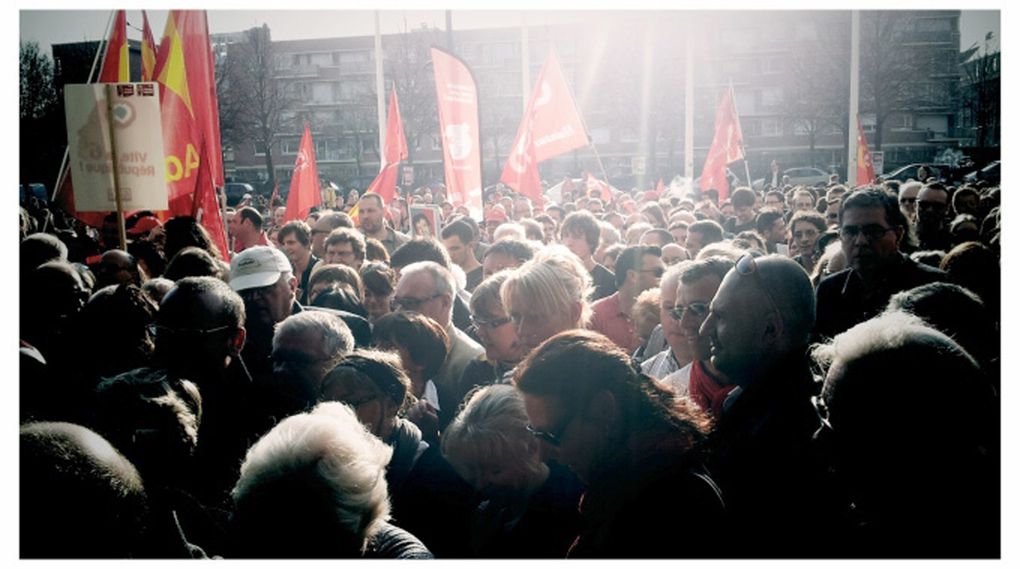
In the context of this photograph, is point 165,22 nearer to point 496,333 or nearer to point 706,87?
point 496,333

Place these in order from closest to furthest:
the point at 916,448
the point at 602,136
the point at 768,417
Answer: the point at 916,448
the point at 768,417
the point at 602,136

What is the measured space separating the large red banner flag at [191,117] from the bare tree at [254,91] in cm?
3435

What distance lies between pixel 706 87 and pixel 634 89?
584 centimetres

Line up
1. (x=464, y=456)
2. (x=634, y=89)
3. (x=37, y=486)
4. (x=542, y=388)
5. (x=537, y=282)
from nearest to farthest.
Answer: (x=37, y=486) < (x=542, y=388) < (x=464, y=456) < (x=537, y=282) < (x=634, y=89)

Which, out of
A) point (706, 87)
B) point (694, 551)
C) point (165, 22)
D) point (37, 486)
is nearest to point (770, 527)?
point (694, 551)

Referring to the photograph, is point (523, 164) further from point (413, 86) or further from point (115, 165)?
point (413, 86)

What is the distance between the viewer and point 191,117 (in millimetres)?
6402

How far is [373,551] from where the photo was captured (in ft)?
6.01

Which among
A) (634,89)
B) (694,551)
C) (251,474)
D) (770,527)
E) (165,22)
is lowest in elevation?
(770,527)

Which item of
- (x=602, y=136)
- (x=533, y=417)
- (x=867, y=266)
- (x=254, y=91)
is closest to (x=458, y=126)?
(x=867, y=266)

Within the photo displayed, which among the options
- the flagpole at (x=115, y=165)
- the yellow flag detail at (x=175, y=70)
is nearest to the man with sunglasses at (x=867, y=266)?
the flagpole at (x=115, y=165)

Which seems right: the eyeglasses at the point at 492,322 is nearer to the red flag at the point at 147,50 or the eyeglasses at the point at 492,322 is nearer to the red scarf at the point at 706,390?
the red scarf at the point at 706,390

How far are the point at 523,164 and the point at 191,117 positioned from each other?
3893 millimetres

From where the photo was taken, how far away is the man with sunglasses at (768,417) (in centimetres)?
188
